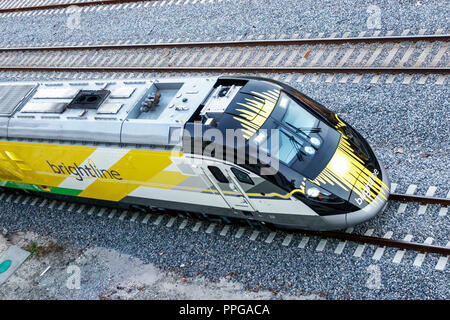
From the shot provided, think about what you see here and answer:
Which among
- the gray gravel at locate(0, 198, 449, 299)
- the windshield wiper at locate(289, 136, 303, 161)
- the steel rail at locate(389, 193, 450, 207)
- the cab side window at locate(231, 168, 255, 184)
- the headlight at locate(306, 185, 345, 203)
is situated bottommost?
the steel rail at locate(389, 193, 450, 207)

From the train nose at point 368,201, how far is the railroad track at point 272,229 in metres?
0.56

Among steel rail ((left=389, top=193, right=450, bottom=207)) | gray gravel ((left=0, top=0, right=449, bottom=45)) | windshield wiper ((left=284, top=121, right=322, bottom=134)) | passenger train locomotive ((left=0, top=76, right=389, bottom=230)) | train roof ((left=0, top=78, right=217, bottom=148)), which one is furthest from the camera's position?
gray gravel ((left=0, top=0, right=449, bottom=45))

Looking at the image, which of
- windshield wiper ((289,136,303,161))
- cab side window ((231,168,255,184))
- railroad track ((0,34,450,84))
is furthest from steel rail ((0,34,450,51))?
cab side window ((231,168,255,184))

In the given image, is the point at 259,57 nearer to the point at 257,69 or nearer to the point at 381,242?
the point at 257,69

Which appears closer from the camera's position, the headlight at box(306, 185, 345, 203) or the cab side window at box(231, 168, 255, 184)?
the headlight at box(306, 185, 345, 203)

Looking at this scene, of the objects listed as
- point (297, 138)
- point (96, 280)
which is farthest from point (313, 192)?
point (96, 280)

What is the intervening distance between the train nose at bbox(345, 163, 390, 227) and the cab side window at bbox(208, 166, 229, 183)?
7.91 ft

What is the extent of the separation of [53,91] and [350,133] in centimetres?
721

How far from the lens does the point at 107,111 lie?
1072 centimetres

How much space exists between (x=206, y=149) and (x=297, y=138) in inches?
69.9

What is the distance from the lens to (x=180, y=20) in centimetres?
1770

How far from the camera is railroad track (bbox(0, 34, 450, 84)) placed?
13.1 m

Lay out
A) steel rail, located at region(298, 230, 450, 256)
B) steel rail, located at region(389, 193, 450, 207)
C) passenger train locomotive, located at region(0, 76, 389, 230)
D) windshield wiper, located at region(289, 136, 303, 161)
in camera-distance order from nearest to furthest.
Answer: steel rail, located at region(298, 230, 450, 256), passenger train locomotive, located at region(0, 76, 389, 230), windshield wiper, located at region(289, 136, 303, 161), steel rail, located at region(389, 193, 450, 207)

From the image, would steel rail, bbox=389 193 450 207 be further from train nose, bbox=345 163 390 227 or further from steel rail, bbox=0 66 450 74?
steel rail, bbox=0 66 450 74
